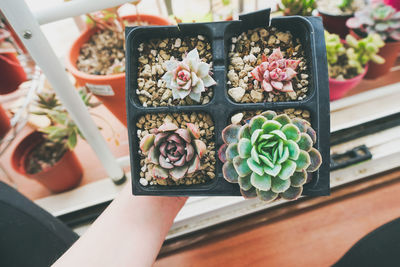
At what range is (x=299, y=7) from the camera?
0.88 m

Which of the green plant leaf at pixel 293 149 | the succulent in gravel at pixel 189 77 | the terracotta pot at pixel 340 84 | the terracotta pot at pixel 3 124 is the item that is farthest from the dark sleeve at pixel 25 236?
the terracotta pot at pixel 340 84

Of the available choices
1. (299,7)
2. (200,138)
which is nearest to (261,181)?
(200,138)

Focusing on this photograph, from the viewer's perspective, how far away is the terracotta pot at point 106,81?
2.34 feet

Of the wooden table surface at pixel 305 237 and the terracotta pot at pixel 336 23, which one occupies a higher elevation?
the terracotta pot at pixel 336 23

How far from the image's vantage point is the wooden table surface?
2.86ft

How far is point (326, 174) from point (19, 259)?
0.70 meters

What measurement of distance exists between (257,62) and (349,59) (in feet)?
1.87

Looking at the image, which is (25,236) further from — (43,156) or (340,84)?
(340,84)

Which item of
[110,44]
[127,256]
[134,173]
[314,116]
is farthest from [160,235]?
[110,44]

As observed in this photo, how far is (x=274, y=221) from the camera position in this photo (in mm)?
944

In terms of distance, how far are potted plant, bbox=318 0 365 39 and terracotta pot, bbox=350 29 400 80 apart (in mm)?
49

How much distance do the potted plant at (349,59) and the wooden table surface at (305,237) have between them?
14.7 inches

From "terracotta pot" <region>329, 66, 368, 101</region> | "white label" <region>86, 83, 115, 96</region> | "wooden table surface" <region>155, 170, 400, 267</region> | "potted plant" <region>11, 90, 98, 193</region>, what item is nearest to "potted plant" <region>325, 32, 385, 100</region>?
"terracotta pot" <region>329, 66, 368, 101</region>

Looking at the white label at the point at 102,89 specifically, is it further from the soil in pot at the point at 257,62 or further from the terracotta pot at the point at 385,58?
the terracotta pot at the point at 385,58
